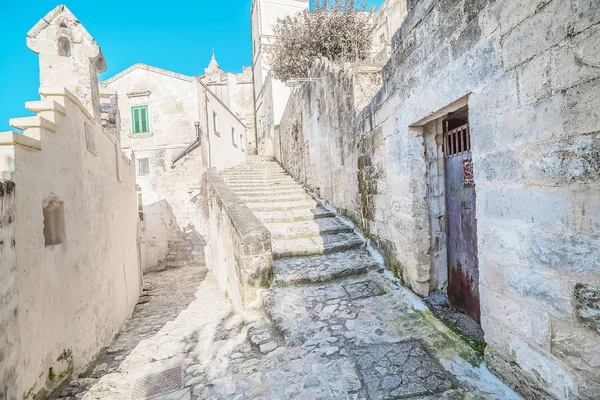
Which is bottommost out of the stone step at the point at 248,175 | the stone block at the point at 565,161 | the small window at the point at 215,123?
the stone block at the point at 565,161

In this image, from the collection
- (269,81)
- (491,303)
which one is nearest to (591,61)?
(491,303)

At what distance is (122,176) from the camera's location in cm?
574

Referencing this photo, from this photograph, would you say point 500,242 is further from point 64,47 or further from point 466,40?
point 64,47

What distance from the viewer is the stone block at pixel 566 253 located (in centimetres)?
139

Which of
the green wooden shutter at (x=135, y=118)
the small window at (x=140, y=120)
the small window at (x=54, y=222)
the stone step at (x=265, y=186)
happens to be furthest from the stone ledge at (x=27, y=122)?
the green wooden shutter at (x=135, y=118)

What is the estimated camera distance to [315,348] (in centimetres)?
263

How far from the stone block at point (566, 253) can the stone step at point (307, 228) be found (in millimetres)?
3467

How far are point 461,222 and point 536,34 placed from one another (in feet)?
5.41

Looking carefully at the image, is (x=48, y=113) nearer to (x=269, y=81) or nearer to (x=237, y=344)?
(x=237, y=344)

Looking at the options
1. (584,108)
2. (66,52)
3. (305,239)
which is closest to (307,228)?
(305,239)

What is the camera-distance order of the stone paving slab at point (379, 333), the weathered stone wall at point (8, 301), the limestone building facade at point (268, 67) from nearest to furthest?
1. the weathered stone wall at point (8, 301)
2. the stone paving slab at point (379, 333)
3. the limestone building facade at point (268, 67)

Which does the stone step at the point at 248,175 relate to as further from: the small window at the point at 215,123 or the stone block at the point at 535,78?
the stone block at the point at 535,78

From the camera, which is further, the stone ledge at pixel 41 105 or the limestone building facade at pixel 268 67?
the limestone building facade at pixel 268 67

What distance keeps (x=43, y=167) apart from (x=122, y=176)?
3373mm
